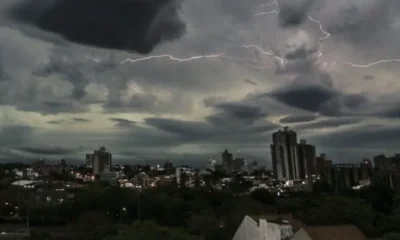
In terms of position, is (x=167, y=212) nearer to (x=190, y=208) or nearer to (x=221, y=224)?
(x=190, y=208)

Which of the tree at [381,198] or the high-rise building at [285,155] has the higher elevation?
the high-rise building at [285,155]

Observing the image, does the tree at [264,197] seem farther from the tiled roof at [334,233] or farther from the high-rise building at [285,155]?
the high-rise building at [285,155]

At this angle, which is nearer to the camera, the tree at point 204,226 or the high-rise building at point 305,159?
the tree at point 204,226

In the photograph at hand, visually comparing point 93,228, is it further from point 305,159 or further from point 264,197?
point 305,159

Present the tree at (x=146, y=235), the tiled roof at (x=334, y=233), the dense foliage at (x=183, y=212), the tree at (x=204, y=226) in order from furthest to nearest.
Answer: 1. the tree at (x=204, y=226)
2. the dense foliage at (x=183, y=212)
3. the tiled roof at (x=334, y=233)
4. the tree at (x=146, y=235)

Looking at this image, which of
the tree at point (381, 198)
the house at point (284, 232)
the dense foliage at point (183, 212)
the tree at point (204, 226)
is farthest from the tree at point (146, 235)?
the tree at point (381, 198)

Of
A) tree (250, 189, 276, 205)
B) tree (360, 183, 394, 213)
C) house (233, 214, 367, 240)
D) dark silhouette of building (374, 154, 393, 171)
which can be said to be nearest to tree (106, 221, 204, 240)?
house (233, 214, 367, 240)

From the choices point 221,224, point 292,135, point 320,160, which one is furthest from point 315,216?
point 320,160

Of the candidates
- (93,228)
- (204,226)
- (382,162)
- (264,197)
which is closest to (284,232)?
(204,226)
